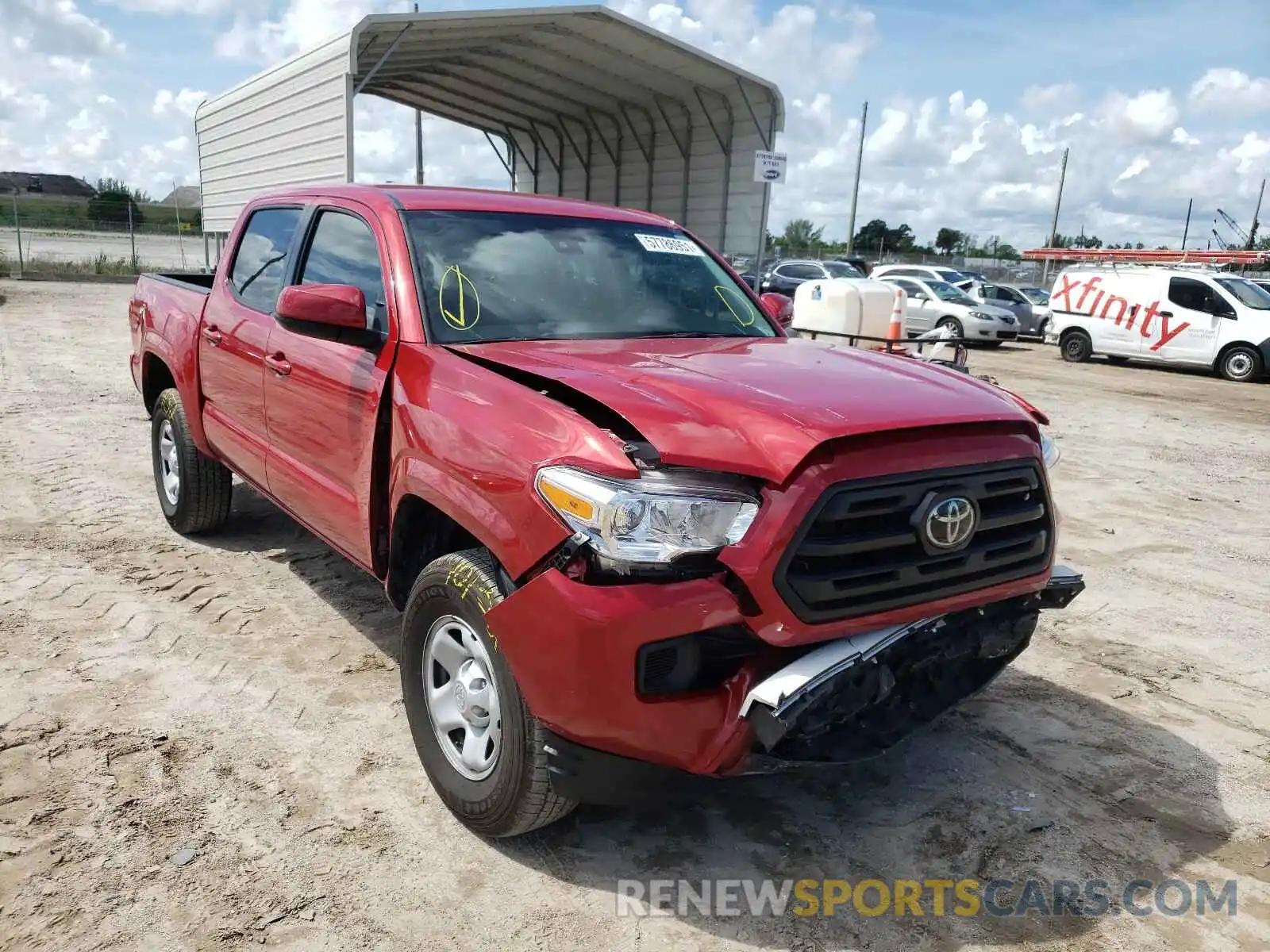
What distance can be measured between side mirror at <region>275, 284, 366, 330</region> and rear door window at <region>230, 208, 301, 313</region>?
42.0 inches

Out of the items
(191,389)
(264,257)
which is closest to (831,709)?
(264,257)

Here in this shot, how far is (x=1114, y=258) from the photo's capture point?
27422mm

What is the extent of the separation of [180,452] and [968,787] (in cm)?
424

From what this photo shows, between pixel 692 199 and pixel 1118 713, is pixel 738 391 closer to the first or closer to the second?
pixel 1118 713

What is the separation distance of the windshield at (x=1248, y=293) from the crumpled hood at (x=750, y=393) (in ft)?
52.8

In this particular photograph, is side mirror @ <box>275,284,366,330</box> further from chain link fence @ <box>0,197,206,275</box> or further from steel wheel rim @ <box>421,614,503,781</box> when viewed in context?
chain link fence @ <box>0,197,206,275</box>

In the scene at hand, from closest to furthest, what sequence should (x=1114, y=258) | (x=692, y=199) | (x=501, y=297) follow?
(x=501, y=297) < (x=692, y=199) < (x=1114, y=258)

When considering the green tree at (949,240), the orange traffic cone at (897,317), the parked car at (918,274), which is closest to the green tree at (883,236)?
the green tree at (949,240)

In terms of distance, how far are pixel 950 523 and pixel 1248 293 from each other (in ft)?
56.3

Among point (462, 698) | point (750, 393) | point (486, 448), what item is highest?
point (750, 393)

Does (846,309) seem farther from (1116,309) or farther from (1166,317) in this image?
(1116,309)

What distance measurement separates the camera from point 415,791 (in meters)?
3.05

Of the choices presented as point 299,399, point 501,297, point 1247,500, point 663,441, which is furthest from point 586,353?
point 1247,500

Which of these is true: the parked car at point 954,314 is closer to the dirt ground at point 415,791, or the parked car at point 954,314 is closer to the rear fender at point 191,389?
the dirt ground at point 415,791
